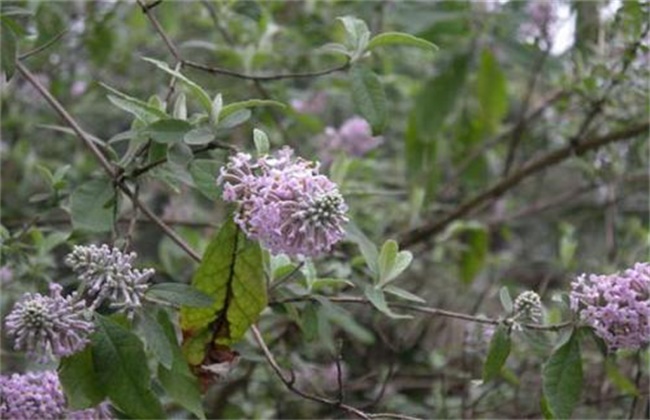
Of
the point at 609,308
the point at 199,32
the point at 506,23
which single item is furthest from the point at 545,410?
the point at 199,32

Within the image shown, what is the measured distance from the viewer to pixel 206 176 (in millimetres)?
1016

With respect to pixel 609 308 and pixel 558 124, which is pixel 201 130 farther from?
pixel 558 124

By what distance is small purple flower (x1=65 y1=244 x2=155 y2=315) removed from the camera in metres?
0.92

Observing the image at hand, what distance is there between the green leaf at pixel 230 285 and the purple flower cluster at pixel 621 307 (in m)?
0.32

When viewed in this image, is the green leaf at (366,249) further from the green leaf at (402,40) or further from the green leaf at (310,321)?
the green leaf at (402,40)

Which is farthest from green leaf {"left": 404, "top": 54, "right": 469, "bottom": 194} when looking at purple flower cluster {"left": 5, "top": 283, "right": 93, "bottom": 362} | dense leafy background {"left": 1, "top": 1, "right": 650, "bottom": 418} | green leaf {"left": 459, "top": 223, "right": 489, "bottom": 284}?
purple flower cluster {"left": 5, "top": 283, "right": 93, "bottom": 362}

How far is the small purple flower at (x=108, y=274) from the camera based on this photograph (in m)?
0.92

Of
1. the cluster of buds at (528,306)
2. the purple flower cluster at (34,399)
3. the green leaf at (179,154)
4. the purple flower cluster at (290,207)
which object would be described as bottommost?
the purple flower cluster at (34,399)

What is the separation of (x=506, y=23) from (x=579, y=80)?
0.39 m

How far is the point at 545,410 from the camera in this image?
105 cm

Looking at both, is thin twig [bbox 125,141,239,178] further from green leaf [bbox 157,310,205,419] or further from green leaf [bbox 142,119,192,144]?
green leaf [bbox 157,310,205,419]

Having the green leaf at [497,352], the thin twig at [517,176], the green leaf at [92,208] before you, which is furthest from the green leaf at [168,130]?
the thin twig at [517,176]

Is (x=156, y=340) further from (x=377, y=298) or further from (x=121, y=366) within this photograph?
(x=377, y=298)

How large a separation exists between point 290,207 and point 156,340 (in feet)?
0.61
